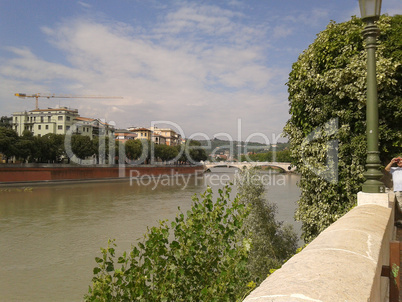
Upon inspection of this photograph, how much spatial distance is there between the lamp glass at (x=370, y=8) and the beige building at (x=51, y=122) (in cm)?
7201

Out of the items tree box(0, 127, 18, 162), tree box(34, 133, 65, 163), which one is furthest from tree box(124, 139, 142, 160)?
tree box(0, 127, 18, 162)

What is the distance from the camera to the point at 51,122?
72.2m

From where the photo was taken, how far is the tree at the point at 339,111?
7.71 meters

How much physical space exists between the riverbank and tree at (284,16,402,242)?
4007 cm

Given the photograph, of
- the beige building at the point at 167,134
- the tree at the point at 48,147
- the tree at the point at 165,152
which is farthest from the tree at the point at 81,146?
the beige building at the point at 167,134

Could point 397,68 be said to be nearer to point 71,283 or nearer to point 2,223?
point 71,283

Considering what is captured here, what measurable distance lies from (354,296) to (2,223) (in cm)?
2190

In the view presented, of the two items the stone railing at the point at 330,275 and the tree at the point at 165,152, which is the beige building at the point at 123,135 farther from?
the stone railing at the point at 330,275

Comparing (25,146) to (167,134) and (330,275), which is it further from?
(167,134)

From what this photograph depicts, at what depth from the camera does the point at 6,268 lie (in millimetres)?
11328

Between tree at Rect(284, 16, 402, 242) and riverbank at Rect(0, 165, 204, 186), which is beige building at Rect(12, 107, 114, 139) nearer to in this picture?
riverbank at Rect(0, 165, 204, 186)

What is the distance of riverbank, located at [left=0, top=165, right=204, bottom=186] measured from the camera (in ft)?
136

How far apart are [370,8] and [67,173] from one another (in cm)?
5095

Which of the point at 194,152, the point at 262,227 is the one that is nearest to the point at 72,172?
the point at 262,227
